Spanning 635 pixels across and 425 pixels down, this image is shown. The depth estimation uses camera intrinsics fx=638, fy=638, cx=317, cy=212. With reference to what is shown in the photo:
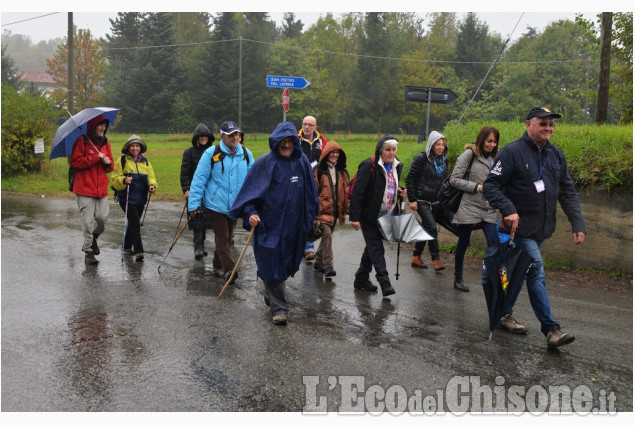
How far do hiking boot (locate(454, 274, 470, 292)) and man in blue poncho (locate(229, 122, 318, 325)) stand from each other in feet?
8.40

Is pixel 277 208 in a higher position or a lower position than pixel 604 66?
lower

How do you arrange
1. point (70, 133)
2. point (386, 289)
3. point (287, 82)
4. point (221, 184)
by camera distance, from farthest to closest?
point (287, 82)
point (70, 133)
point (221, 184)
point (386, 289)

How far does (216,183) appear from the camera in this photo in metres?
7.77

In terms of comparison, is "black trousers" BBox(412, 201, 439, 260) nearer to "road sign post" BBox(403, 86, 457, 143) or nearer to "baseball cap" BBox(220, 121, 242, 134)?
"baseball cap" BBox(220, 121, 242, 134)

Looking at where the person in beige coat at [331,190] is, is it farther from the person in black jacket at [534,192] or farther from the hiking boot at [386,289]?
the person in black jacket at [534,192]

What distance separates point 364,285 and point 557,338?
272 cm

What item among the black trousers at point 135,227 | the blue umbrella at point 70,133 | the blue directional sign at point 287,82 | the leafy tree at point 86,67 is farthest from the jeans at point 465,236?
the leafy tree at point 86,67

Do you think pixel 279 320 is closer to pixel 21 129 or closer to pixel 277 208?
pixel 277 208

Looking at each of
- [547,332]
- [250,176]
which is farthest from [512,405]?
[250,176]

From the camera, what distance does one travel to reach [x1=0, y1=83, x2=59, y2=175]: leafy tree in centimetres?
2012

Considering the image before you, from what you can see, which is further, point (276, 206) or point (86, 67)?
point (86, 67)

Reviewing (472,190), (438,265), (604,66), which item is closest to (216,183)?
(472,190)
